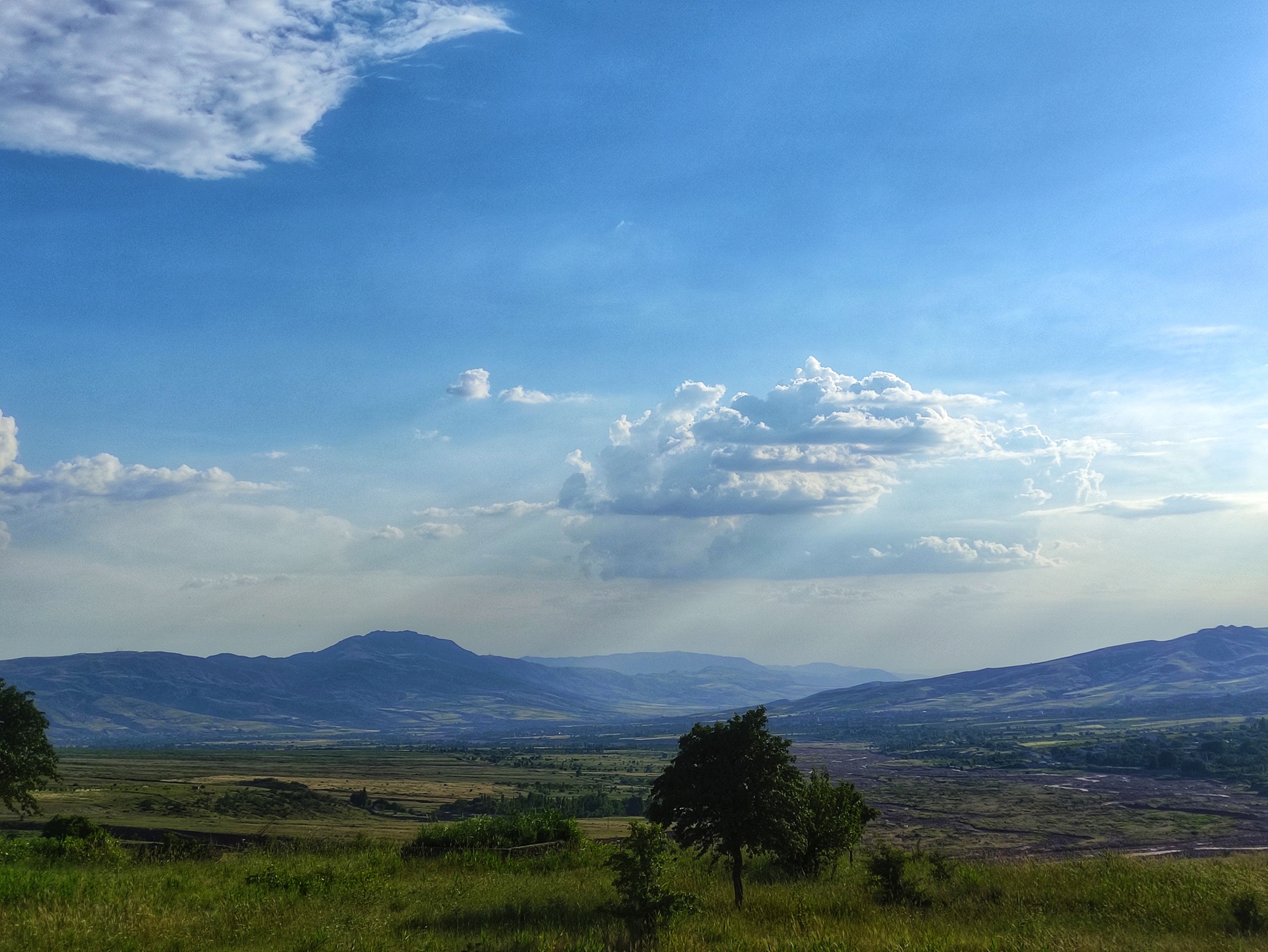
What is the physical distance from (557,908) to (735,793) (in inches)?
243

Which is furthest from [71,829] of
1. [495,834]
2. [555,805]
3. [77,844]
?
[555,805]

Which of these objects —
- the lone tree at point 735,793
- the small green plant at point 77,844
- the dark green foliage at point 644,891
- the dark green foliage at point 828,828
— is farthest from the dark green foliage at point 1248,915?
the small green plant at point 77,844

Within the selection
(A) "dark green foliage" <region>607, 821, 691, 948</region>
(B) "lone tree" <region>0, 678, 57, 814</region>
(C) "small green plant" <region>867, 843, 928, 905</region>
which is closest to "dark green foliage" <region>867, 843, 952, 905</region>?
(C) "small green plant" <region>867, 843, 928, 905</region>

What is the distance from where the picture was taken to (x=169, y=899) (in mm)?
22844

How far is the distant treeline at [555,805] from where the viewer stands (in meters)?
147

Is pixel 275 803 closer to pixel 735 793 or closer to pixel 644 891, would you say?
pixel 735 793

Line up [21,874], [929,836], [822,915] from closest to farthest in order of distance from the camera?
[822,915]
[21,874]
[929,836]

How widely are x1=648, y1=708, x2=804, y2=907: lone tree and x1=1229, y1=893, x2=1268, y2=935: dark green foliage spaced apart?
11364 mm

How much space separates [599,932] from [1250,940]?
15417 millimetres

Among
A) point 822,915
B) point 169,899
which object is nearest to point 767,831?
point 822,915

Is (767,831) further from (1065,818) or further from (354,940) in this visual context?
(1065,818)

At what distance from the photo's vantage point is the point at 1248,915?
2134 centimetres

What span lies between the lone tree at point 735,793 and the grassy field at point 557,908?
178 centimetres

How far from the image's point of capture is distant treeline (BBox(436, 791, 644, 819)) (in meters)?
147
